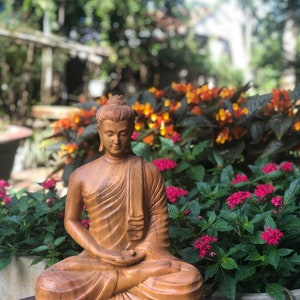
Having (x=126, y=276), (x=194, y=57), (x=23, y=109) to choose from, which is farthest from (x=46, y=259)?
(x=194, y=57)

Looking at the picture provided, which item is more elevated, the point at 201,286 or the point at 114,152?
the point at 114,152

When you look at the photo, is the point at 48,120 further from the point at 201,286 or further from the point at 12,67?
the point at 201,286

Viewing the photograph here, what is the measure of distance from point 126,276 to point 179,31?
41.9 feet

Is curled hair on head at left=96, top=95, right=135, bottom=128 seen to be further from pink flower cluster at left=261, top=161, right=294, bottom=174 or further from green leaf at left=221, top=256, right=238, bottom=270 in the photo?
pink flower cluster at left=261, top=161, right=294, bottom=174

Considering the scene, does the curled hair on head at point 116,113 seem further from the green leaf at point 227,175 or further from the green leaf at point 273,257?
Result: the green leaf at point 227,175

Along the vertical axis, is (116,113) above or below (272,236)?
above

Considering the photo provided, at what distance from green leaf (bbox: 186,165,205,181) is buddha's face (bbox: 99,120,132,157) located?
1.30m

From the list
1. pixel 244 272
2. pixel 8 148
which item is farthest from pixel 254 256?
pixel 8 148

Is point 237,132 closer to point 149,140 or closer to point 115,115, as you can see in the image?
point 149,140

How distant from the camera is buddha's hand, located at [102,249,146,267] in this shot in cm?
185

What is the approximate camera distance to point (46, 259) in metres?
2.41

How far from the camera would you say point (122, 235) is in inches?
75.2

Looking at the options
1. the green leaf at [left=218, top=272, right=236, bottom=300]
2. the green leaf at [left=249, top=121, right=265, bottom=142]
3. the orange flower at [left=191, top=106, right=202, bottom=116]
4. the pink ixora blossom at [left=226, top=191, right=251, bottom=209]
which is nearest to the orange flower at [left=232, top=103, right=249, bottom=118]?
the green leaf at [left=249, top=121, right=265, bottom=142]

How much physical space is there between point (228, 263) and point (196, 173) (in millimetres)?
1078
